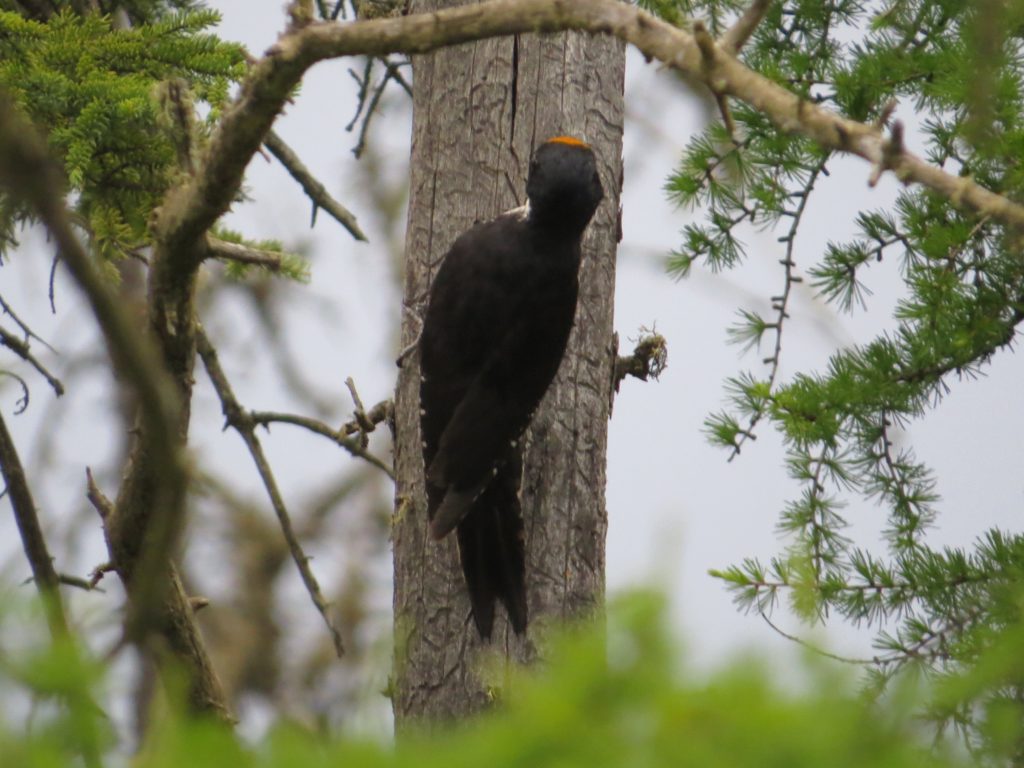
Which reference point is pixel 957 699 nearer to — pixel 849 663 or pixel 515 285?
pixel 849 663

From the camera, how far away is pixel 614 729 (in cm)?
103

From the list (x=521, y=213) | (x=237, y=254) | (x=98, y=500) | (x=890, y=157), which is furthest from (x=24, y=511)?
(x=890, y=157)

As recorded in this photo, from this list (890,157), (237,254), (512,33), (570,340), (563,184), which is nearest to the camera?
(890,157)

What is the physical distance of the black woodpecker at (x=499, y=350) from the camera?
344 centimetres

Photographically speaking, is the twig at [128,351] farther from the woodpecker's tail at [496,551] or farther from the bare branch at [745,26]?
the woodpecker's tail at [496,551]

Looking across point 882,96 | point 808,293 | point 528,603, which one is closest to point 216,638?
point 528,603

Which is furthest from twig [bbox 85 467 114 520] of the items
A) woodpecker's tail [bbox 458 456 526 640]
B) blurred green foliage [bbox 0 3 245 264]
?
woodpecker's tail [bbox 458 456 526 640]

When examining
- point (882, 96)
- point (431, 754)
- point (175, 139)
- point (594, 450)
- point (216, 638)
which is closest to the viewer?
point (431, 754)

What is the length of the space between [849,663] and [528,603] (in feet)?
8.19

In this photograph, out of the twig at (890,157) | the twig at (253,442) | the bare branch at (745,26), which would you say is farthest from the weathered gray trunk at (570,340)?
the twig at (890,157)

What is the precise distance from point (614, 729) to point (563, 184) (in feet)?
8.23

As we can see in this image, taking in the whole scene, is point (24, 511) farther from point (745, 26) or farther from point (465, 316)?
point (745, 26)

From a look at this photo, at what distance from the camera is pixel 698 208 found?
382 centimetres

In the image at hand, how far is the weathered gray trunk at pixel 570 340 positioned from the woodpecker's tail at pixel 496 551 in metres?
0.06
